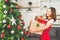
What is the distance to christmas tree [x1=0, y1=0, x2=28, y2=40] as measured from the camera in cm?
271

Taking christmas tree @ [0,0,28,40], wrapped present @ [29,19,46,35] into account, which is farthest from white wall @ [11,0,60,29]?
christmas tree @ [0,0,28,40]

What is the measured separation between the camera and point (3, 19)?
8.87 feet

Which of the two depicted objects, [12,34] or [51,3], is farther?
[51,3]

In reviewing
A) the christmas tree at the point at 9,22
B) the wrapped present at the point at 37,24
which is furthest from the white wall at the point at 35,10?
the christmas tree at the point at 9,22

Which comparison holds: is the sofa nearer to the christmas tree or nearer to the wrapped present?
the wrapped present

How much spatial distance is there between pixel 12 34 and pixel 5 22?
22 centimetres

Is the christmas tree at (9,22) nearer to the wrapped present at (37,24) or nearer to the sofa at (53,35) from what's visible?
the wrapped present at (37,24)

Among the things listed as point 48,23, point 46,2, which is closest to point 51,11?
point 48,23

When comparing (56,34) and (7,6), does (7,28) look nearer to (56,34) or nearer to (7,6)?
(7,6)

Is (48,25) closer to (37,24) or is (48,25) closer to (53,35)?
(37,24)

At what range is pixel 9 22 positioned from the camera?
8.89ft

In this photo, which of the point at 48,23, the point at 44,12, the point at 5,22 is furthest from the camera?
the point at 44,12

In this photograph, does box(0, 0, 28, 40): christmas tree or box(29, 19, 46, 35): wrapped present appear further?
box(29, 19, 46, 35): wrapped present

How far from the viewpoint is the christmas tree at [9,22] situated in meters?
2.71
